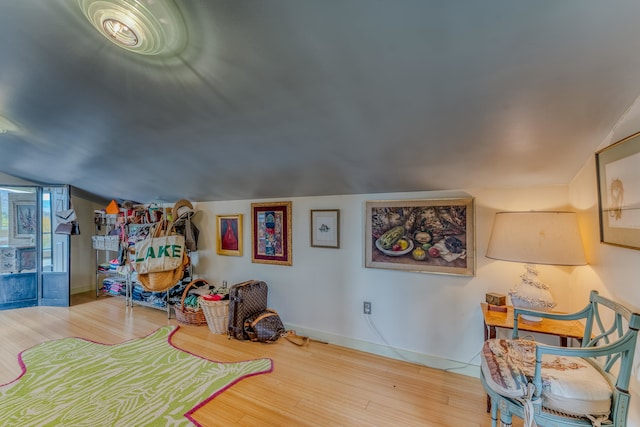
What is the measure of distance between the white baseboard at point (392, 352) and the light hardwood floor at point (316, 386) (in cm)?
5

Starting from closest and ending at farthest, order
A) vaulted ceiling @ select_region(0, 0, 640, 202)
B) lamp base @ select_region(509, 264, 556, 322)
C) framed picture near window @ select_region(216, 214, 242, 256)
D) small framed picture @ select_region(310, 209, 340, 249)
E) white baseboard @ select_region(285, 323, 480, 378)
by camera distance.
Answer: vaulted ceiling @ select_region(0, 0, 640, 202) < lamp base @ select_region(509, 264, 556, 322) < white baseboard @ select_region(285, 323, 480, 378) < small framed picture @ select_region(310, 209, 340, 249) < framed picture near window @ select_region(216, 214, 242, 256)

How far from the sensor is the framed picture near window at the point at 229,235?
3.51 m

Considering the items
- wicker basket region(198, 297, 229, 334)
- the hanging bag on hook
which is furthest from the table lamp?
the hanging bag on hook

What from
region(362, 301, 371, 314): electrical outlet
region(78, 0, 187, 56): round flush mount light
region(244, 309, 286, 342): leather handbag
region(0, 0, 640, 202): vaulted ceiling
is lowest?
region(244, 309, 286, 342): leather handbag

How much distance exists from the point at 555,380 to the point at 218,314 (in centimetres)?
287

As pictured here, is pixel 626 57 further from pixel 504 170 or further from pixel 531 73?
pixel 504 170

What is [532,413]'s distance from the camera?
46.0 inches

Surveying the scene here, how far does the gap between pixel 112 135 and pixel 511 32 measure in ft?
8.85

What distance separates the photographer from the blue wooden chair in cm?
112

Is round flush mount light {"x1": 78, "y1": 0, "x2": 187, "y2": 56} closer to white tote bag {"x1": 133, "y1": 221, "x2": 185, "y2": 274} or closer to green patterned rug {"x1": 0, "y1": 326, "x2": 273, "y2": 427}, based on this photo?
green patterned rug {"x1": 0, "y1": 326, "x2": 273, "y2": 427}

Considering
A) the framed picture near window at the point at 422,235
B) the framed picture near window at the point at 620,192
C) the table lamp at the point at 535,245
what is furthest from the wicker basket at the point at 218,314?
the framed picture near window at the point at 620,192

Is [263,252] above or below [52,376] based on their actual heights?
above

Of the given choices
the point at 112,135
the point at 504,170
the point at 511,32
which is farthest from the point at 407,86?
the point at 112,135

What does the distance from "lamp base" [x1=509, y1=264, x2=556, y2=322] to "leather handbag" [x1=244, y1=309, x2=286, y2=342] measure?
2.16 metres
